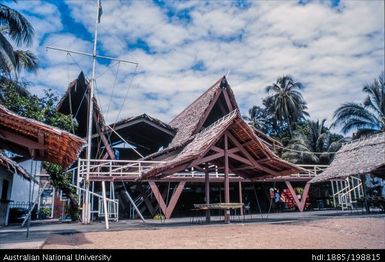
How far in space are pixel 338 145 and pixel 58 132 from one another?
29351 mm

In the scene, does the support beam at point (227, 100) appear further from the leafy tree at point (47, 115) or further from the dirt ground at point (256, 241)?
the dirt ground at point (256, 241)

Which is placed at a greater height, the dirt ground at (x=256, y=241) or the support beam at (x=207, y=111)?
the support beam at (x=207, y=111)

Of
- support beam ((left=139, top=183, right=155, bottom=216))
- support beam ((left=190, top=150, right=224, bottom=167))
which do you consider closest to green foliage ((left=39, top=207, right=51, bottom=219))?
support beam ((left=139, top=183, right=155, bottom=216))

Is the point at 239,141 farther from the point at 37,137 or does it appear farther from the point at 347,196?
the point at 347,196

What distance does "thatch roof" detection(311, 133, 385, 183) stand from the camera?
15113 millimetres

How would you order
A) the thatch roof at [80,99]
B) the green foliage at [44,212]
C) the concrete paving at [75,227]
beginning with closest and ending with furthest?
the concrete paving at [75,227], the thatch roof at [80,99], the green foliage at [44,212]

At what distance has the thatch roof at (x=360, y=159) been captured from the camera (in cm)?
1511

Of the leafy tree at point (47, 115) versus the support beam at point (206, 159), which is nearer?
the support beam at point (206, 159)

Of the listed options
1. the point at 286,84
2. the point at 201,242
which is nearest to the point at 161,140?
the point at 201,242

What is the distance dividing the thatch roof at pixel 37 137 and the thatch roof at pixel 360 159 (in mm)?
13081

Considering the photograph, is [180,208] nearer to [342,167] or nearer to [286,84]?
[342,167]

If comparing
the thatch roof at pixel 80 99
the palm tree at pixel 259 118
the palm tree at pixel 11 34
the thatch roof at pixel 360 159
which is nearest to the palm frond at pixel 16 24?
the palm tree at pixel 11 34

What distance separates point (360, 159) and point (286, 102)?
25.4 m

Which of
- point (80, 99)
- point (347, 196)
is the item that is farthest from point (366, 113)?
point (80, 99)
